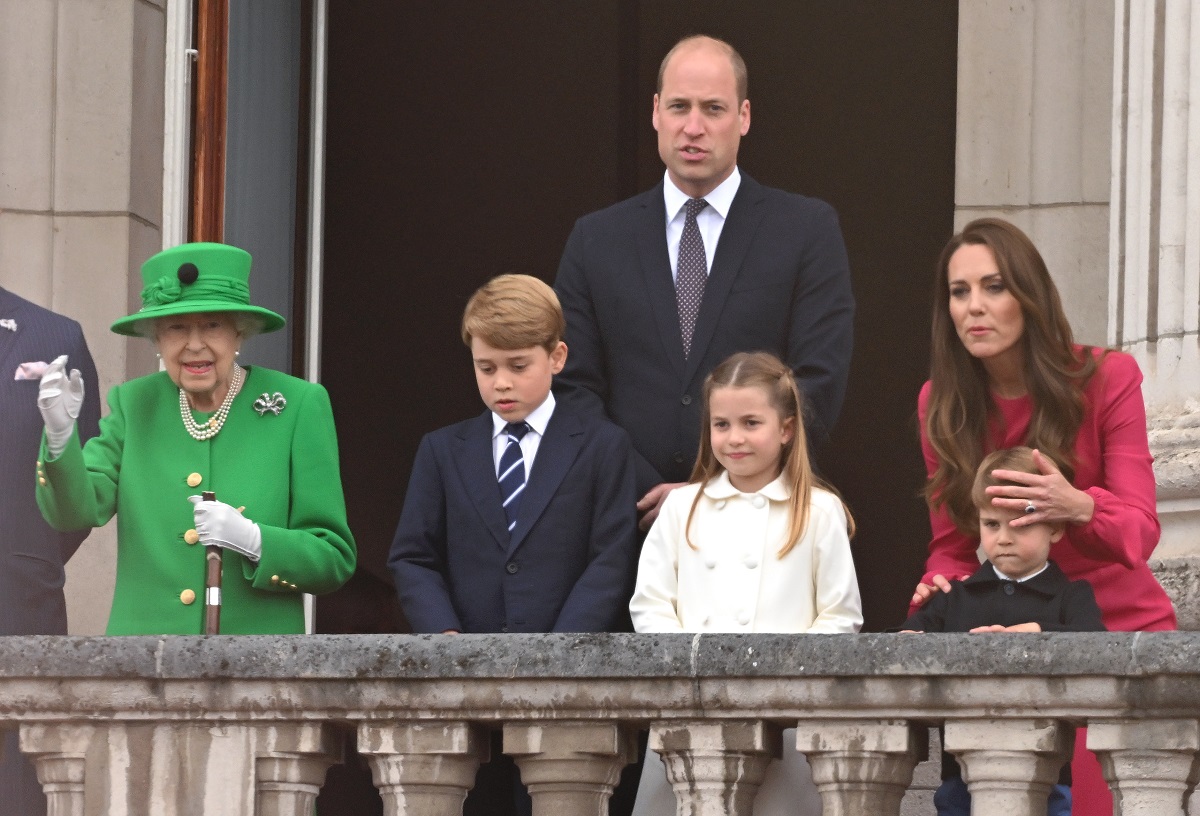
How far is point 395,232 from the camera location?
11094 millimetres

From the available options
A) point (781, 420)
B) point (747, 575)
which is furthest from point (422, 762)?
point (781, 420)

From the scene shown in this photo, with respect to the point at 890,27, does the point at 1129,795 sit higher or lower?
lower

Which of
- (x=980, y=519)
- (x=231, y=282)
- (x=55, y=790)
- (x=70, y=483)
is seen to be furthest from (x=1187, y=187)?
(x=55, y=790)

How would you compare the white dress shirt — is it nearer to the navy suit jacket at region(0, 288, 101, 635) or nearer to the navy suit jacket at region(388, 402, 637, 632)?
the navy suit jacket at region(388, 402, 637, 632)

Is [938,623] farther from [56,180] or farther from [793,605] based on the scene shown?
[56,180]

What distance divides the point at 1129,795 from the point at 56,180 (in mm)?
5169

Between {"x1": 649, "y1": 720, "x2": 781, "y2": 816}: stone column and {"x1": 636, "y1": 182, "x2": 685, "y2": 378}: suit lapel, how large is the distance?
1512 millimetres

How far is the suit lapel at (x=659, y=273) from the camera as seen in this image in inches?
209

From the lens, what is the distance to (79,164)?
25.9 ft

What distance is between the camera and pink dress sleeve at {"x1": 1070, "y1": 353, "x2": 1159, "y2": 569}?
4.41 metres

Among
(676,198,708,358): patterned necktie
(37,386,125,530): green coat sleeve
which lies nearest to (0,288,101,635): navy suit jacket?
(37,386,125,530): green coat sleeve

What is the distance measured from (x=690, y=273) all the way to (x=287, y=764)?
1.83 m

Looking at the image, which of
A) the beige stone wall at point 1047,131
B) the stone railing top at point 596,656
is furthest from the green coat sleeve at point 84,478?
the beige stone wall at point 1047,131

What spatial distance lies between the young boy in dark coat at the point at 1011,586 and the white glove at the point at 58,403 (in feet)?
5.52
